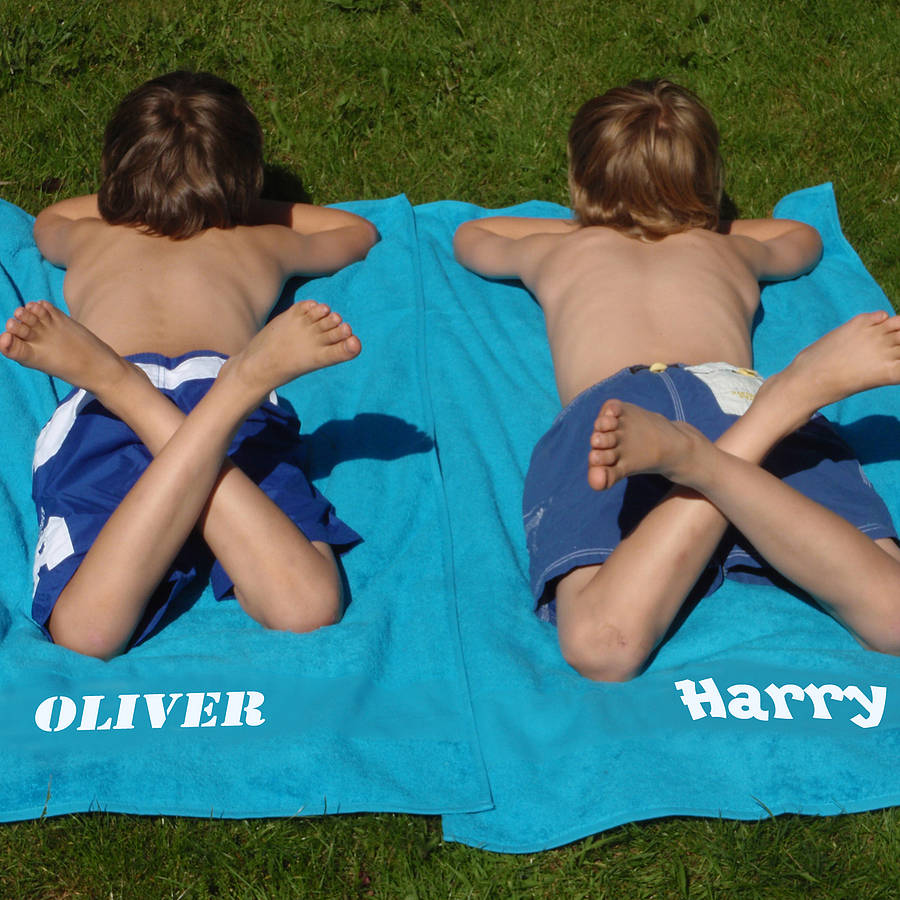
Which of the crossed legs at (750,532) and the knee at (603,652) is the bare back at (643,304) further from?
the knee at (603,652)

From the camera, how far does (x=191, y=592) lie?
292cm

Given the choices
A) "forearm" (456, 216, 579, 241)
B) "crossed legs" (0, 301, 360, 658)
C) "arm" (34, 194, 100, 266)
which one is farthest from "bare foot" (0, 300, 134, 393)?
"forearm" (456, 216, 579, 241)

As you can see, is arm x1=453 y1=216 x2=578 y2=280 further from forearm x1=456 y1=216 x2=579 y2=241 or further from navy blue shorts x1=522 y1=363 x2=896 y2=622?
navy blue shorts x1=522 y1=363 x2=896 y2=622

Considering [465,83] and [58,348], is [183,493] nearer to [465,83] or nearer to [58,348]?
[58,348]

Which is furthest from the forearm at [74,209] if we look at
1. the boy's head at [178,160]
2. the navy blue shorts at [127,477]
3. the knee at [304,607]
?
the knee at [304,607]

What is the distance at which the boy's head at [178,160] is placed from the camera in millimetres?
3340

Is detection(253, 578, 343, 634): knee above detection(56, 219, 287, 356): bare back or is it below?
below

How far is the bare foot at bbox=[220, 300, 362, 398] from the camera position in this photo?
8.53ft

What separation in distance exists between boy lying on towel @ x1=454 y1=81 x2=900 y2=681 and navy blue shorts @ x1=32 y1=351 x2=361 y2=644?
62cm

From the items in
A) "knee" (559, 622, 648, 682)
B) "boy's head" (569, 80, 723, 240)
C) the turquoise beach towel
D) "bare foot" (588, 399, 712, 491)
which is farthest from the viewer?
"boy's head" (569, 80, 723, 240)

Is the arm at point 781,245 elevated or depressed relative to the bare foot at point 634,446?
depressed

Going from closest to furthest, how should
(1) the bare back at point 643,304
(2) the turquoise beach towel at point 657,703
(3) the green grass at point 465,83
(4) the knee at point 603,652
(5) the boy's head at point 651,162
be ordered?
1. (2) the turquoise beach towel at point 657,703
2. (4) the knee at point 603,652
3. (1) the bare back at point 643,304
4. (5) the boy's head at point 651,162
5. (3) the green grass at point 465,83

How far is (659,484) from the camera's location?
2.82 metres

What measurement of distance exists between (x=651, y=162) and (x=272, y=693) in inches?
73.3
